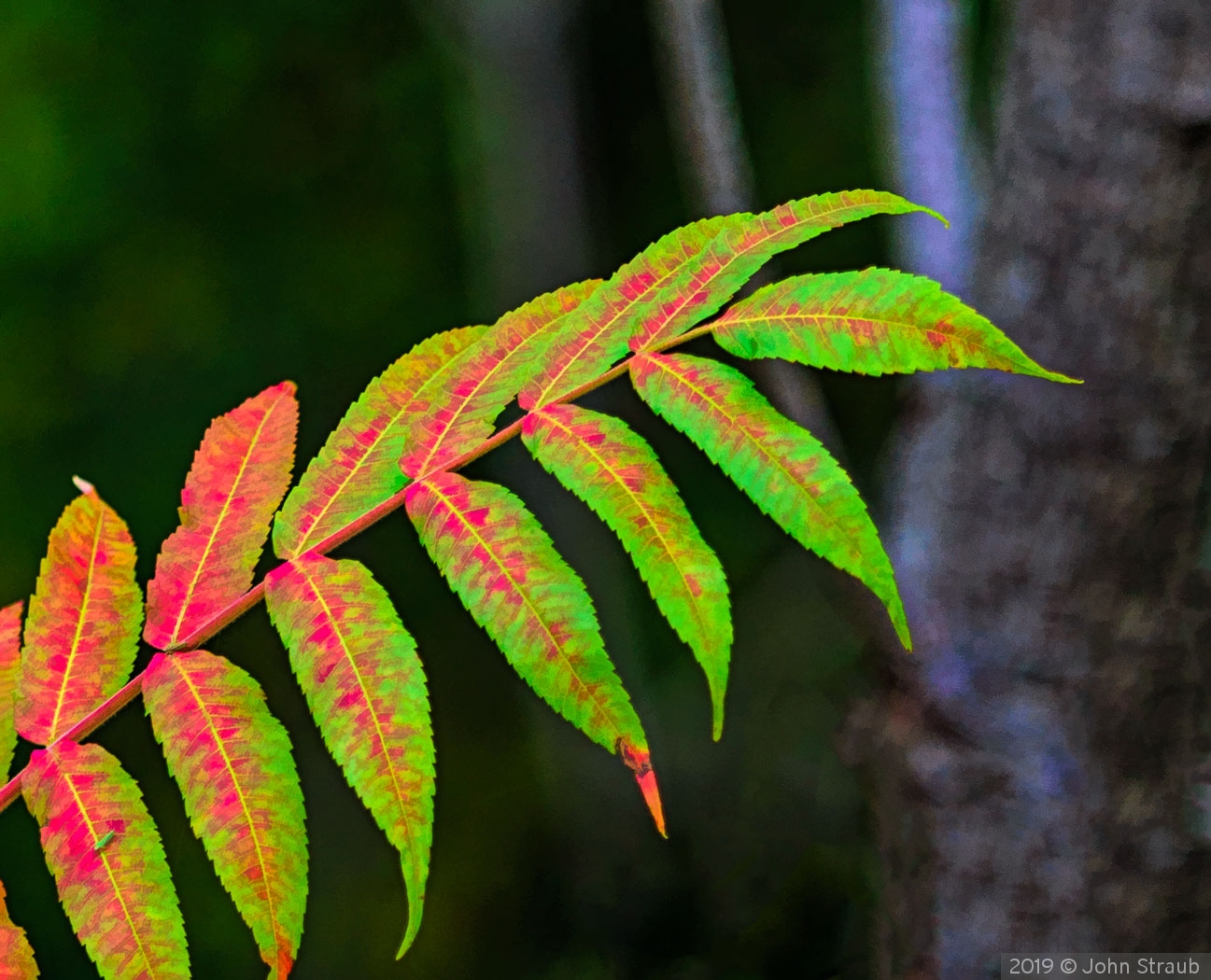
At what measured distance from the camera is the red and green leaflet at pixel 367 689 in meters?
0.34

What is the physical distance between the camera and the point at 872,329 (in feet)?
1.16

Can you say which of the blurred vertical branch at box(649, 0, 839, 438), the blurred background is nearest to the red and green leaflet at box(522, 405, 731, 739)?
the blurred vertical branch at box(649, 0, 839, 438)

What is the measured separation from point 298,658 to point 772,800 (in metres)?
1.65

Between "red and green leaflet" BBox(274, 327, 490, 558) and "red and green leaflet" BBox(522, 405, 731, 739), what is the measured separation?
0.06m

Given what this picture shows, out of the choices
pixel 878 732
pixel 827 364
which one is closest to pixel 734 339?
pixel 827 364

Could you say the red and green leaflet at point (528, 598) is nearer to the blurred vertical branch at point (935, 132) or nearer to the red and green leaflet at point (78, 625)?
the red and green leaflet at point (78, 625)

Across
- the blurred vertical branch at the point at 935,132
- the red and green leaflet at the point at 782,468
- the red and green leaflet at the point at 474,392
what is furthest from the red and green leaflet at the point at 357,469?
the blurred vertical branch at the point at 935,132

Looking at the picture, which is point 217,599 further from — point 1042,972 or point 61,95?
point 61,95

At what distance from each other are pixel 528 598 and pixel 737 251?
16 cm

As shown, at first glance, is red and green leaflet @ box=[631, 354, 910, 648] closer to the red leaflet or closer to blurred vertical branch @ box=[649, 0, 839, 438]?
the red leaflet

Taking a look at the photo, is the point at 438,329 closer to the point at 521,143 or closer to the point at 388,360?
the point at 388,360

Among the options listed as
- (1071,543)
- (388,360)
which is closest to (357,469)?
(1071,543)

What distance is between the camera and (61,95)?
198 centimetres

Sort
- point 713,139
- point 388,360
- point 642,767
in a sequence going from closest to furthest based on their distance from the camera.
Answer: point 642,767 → point 713,139 → point 388,360
